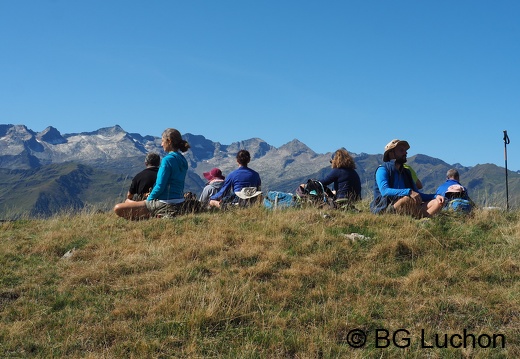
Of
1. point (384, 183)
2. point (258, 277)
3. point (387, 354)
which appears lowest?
point (387, 354)

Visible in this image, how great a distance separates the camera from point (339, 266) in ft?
25.7

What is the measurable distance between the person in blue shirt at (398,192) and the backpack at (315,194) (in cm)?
137

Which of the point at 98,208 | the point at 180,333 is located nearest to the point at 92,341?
the point at 180,333

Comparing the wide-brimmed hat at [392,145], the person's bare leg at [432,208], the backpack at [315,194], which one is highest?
the wide-brimmed hat at [392,145]

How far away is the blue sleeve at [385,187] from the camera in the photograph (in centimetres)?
1057

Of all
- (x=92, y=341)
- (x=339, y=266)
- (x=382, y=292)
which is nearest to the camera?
(x=92, y=341)

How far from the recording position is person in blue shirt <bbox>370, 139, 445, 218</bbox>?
34.7 ft

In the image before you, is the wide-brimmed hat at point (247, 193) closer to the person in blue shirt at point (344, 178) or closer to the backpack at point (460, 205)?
the person in blue shirt at point (344, 178)

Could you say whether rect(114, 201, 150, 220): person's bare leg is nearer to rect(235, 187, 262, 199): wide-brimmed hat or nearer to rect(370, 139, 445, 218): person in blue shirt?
rect(235, 187, 262, 199): wide-brimmed hat

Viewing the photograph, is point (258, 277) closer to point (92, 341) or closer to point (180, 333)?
point (180, 333)

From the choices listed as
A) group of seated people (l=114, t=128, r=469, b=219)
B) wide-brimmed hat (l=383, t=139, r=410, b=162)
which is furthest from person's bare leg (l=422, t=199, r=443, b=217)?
wide-brimmed hat (l=383, t=139, r=410, b=162)

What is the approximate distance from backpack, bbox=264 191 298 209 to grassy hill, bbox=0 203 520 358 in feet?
6.55

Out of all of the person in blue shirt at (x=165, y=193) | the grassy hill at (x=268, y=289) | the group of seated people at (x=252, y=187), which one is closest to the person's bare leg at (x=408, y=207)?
the group of seated people at (x=252, y=187)

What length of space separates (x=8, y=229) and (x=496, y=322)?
10.5 meters
